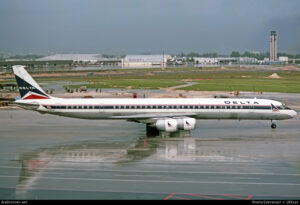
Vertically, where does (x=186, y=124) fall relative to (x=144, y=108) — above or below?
below

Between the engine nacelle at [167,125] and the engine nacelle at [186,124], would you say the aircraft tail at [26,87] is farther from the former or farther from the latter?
the engine nacelle at [186,124]

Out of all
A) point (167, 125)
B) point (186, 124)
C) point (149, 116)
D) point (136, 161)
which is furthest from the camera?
point (149, 116)

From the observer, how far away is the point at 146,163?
29516 mm

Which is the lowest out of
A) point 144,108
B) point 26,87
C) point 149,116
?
point 149,116

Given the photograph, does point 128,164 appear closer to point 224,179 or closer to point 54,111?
point 224,179

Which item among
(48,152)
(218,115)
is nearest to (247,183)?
(48,152)

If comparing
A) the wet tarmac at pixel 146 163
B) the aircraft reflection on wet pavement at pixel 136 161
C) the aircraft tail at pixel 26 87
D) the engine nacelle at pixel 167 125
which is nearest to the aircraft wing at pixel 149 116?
the wet tarmac at pixel 146 163

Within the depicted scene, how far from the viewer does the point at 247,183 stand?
2461 centimetres

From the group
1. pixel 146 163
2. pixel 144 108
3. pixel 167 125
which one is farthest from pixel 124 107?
pixel 146 163

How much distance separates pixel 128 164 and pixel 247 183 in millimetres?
8179

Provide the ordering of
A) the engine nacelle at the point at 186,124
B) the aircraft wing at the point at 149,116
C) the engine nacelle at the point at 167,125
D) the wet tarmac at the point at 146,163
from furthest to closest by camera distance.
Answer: the aircraft wing at the point at 149,116
the engine nacelle at the point at 186,124
the engine nacelle at the point at 167,125
the wet tarmac at the point at 146,163

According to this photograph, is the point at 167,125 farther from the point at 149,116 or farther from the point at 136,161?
the point at 136,161

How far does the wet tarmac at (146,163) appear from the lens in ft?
75.9

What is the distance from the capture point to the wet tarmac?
911 inches
